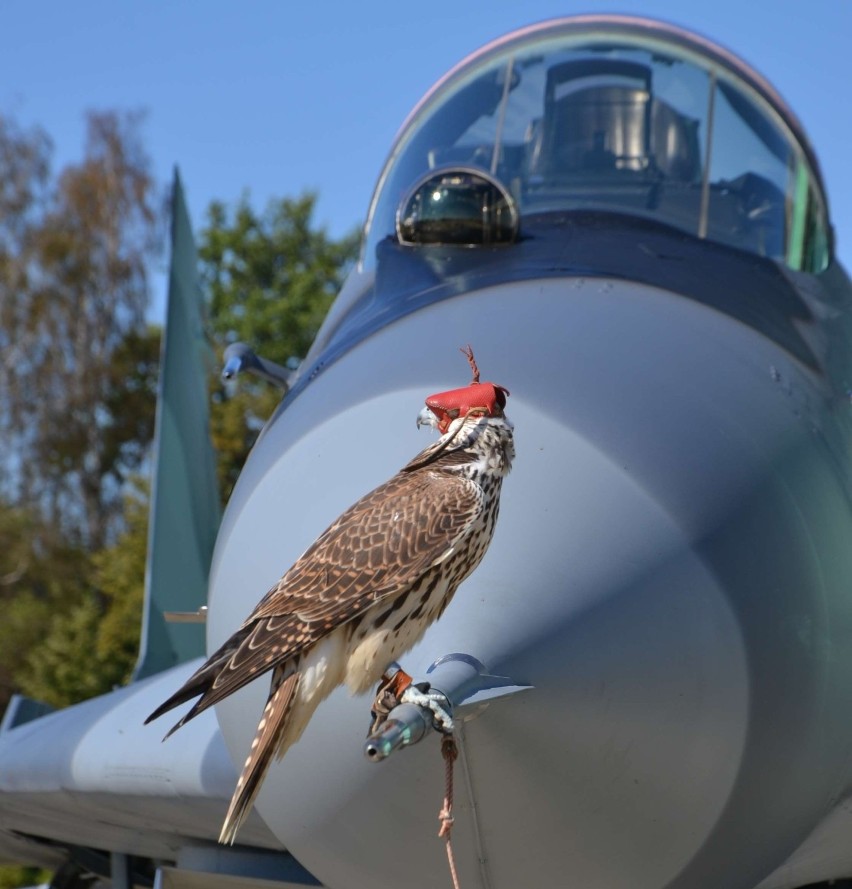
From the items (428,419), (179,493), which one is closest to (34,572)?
(179,493)

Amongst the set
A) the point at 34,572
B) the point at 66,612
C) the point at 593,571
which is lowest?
the point at 66,612

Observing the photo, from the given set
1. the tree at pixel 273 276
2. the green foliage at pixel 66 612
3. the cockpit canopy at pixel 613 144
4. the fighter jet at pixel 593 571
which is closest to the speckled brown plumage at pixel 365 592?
the fighter jet at pixel 593 571

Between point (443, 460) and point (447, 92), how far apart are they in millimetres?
2789

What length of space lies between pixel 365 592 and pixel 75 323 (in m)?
31.0

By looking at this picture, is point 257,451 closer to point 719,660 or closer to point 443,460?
point 443,460

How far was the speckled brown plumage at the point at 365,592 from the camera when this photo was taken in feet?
8.01

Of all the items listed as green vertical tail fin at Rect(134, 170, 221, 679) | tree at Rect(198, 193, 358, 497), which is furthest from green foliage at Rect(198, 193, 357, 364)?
green vertical tail fin at Rect(134, 170, 221, 679)

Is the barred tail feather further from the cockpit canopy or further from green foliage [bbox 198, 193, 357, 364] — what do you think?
green foliage [bbox 198, 193, 357, 364]

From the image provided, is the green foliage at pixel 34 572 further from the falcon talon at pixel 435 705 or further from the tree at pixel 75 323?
the falcon talon at pixel 435 705

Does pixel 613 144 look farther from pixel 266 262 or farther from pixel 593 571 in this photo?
pixel 266 262

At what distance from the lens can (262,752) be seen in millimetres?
2434

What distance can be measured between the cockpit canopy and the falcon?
142 cm

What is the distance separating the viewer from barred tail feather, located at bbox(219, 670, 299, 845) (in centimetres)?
240

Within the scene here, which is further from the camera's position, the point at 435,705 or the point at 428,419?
the point at 428,419
